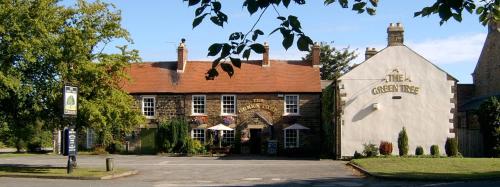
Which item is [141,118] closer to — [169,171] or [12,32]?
[169,171]

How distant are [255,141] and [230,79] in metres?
4.80

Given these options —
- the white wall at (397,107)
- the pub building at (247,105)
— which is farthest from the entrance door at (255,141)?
the white wall at (397,107)

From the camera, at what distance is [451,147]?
32.3 metres

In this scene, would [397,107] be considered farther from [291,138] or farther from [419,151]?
[291,138]

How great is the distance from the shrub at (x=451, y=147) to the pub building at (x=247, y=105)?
1025 centimetres

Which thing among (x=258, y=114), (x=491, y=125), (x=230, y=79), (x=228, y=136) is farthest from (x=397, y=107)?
(x=230, y=79)

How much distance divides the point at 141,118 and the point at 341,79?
42.1 feet

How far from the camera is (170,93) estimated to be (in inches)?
1671

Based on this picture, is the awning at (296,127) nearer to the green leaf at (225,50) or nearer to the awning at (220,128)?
the awning at (220,128)

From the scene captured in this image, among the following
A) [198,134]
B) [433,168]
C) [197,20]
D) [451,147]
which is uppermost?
[197,20]

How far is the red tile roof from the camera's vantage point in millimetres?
42156

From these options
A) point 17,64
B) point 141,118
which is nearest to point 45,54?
point 17,64

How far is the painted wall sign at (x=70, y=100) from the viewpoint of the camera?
23328 millimetres

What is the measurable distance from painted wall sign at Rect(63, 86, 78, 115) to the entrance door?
761 inches
